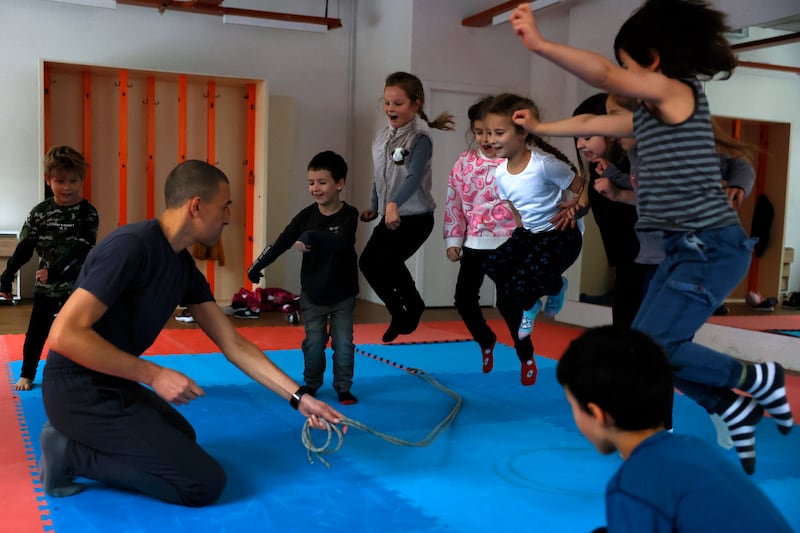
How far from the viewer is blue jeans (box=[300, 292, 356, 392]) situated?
4109mm

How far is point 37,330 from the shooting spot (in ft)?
13.6

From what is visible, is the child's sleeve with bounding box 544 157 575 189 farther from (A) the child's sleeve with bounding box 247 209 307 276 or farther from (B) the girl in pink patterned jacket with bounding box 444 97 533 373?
(A) the child's sleeve with bounding box 247 209 307 276

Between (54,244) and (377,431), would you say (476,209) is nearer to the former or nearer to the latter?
(377,431)

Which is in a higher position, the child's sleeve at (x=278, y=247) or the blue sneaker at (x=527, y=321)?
the child's sleeve at (x=278, y=247)

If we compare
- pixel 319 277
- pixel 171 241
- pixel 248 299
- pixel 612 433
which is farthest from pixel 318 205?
pixel 248 299

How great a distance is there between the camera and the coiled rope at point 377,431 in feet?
8.60

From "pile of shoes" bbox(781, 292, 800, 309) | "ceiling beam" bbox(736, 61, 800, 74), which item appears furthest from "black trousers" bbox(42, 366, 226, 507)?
"ceiling beam" bbox(736, 61, 800, 74)

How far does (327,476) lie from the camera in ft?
9.45

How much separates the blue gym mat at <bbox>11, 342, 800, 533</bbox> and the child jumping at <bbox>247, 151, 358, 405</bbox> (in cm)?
21

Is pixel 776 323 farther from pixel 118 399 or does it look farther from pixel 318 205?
pixel 118 399

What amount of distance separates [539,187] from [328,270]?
3.80 feet

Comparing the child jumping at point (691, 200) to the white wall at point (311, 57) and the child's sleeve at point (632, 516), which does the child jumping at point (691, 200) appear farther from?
the white wall at point (311, 57)

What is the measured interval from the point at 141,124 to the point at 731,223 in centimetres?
678

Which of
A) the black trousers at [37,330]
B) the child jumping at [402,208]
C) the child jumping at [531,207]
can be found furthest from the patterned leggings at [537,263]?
the black trousers at [37,330]
